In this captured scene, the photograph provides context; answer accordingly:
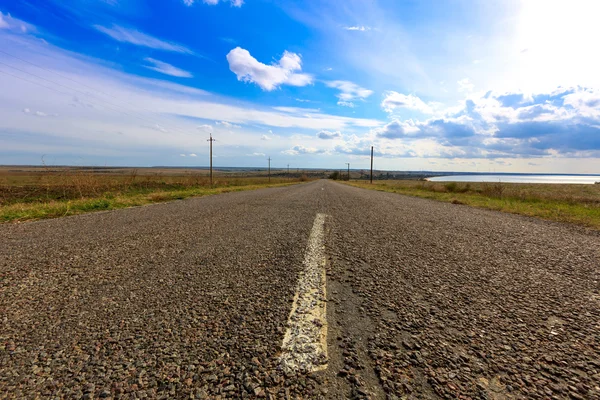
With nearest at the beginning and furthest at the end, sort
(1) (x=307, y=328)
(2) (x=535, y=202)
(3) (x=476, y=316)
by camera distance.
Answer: (1) (x=307, y=328)
(3) (x=476, y=316)
(2) (x=535, y=202)

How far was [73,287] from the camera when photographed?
2.09 metres

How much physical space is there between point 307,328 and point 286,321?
0.46ft

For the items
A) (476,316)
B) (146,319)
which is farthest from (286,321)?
(476,316)

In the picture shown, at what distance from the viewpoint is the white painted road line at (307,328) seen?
1.21 m

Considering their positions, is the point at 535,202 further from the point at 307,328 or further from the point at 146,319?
the point at 146,319

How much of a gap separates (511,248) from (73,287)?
185 inches

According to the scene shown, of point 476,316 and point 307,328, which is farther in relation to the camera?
point 476,316

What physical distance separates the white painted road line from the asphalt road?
3 cm

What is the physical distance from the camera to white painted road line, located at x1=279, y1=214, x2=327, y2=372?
121 centimetres

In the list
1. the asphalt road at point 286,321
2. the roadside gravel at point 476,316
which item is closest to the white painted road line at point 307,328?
the asphalt road at point 286,321

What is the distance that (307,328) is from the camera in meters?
1.49

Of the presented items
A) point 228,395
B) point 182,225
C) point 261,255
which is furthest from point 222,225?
point 228,395

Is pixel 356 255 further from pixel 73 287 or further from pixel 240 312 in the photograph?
pixel 73 287

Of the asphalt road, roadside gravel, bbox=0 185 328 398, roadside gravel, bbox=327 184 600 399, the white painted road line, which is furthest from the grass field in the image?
roadside gravel, bbox=0 185 328 398
